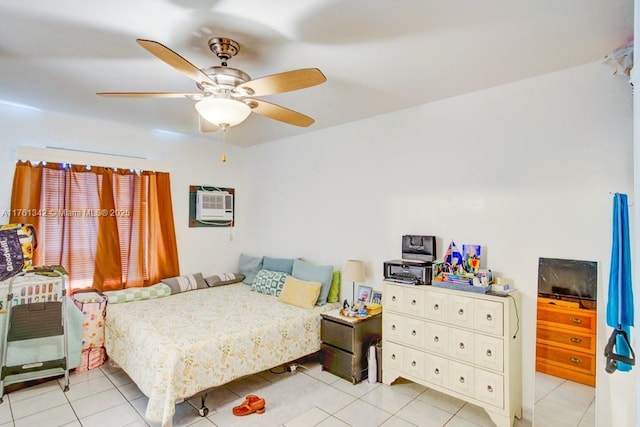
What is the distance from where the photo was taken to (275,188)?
472 centimetres

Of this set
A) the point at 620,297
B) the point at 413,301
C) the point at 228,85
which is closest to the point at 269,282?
the point at 413,301

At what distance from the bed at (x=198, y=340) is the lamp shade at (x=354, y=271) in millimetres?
450

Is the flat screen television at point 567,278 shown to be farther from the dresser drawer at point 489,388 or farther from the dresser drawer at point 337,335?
the dresser drawer at point 337,335

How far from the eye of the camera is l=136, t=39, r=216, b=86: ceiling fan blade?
1.48 m

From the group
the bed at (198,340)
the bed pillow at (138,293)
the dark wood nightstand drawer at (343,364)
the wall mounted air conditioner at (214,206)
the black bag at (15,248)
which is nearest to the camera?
the bed at (198,340)

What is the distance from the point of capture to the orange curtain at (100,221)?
3.41 metres

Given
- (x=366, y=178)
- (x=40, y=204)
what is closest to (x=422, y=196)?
(x=366, y=178)

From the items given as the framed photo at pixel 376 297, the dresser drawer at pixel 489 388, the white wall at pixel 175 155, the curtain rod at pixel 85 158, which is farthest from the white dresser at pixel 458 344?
the curtain rod at pixel 85 158

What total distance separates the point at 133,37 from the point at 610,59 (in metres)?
2.86

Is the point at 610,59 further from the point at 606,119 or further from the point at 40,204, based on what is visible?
the point at 40,204

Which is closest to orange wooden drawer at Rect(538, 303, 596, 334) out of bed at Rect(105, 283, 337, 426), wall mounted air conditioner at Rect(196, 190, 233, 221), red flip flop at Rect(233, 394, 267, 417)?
bed at Rect(105, 283, 337, 426)

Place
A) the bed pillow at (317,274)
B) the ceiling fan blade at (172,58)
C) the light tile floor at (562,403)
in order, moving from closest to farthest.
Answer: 1. the ceiling fan blade at (172,58)
2. the light tile floor at (562,403)
3. the bed pillow at (317,274)

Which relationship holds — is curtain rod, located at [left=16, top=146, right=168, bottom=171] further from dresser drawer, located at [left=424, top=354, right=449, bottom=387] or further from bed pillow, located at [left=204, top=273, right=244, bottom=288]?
dresser drawer, located at [left=424, top=354, right=449, bottom=387]

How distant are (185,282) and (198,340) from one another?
5.79ft
